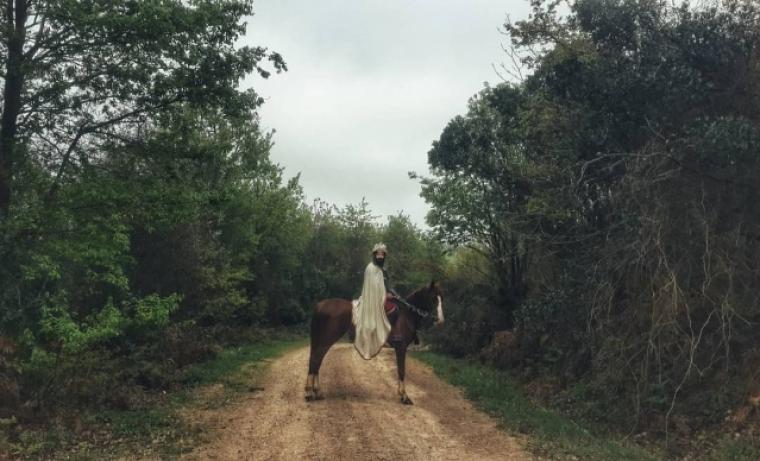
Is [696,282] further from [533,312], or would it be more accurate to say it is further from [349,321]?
[349,321]

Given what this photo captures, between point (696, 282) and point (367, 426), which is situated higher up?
point (696, 282)

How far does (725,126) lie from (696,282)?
3.01 metres

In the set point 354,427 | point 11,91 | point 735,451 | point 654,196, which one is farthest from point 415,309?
point 11,91

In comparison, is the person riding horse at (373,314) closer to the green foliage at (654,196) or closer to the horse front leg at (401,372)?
the horse front leg at (401,372)

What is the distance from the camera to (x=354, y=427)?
10312mm

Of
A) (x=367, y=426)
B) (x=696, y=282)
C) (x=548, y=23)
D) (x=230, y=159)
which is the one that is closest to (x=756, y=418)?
(x=696, y=282)

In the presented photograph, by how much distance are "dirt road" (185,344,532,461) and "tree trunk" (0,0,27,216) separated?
652 cm

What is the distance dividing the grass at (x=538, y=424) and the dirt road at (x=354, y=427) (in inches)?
16.7

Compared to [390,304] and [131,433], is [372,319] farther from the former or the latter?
[131,433]

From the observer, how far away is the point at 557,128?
611 inches

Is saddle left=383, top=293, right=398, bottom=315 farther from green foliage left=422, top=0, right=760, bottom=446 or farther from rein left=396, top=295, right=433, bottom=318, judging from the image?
green foliage left=422, top=0, right=760, bottom=446

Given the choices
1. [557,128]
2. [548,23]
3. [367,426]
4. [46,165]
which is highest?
[548,23]

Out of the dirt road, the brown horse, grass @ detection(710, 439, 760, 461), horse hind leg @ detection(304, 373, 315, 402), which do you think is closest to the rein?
the brown horse

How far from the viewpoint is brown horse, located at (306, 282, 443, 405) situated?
42.3 feet
